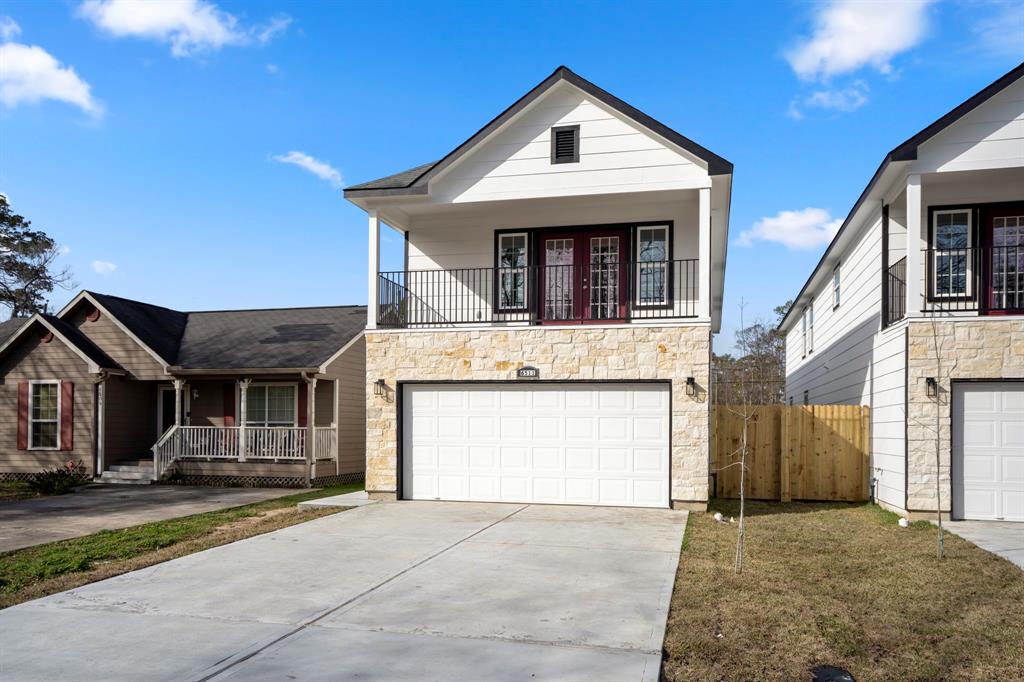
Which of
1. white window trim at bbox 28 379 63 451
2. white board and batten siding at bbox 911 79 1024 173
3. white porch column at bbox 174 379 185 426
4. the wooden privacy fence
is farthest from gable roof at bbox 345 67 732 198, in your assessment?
white window trim at bbox 28 379 63 451

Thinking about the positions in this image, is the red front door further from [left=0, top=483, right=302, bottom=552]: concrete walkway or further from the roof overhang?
the roof overhang

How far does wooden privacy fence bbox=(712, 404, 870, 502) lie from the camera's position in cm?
1351

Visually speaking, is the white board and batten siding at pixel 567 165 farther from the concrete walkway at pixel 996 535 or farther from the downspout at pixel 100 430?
the downspout at pixel 100 430

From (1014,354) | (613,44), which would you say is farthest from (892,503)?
(613,44)

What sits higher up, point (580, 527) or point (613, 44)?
point (613, 44)

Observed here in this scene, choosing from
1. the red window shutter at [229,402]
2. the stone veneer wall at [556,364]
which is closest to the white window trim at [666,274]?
the stone veneer wall at [556,364]

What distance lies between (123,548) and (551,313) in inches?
325

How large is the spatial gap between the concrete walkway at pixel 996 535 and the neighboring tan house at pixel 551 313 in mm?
3556

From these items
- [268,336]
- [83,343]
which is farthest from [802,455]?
[83,343]

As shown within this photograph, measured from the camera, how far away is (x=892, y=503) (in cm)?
1184

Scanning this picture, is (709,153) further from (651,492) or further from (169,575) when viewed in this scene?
(169,575)

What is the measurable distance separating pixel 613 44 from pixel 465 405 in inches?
306

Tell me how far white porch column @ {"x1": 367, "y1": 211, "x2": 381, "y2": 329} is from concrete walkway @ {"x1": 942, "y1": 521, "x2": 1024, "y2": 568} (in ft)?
31.5

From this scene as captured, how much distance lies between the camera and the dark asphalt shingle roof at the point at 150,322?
1947 cm
